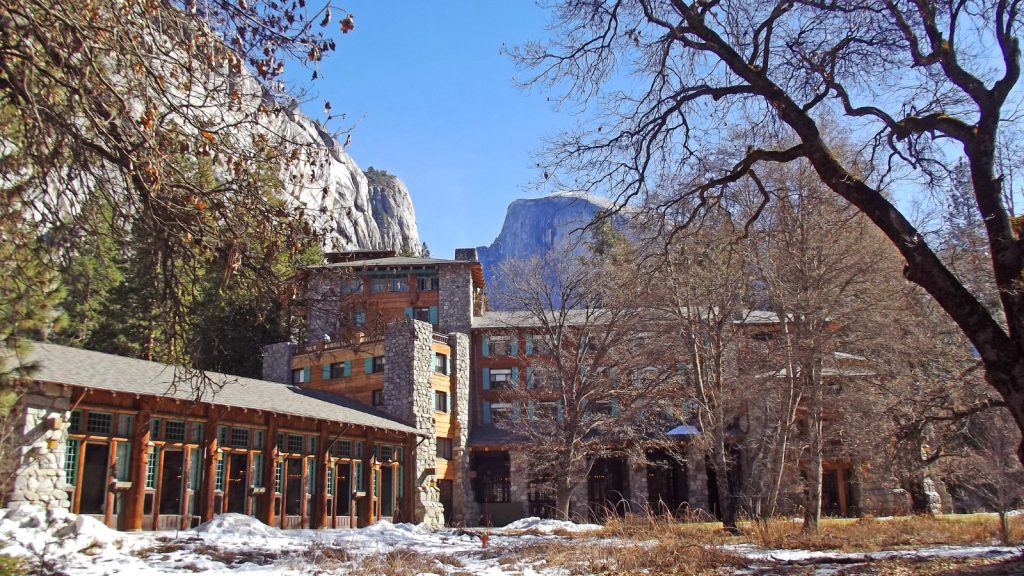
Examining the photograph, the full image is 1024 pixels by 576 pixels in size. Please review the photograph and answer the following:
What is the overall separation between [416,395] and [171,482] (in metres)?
13.1

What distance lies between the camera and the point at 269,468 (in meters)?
23.7

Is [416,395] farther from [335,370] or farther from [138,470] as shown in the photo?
[138,470]

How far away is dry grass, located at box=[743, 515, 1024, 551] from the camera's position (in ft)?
46.6

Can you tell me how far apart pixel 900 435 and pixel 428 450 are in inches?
970

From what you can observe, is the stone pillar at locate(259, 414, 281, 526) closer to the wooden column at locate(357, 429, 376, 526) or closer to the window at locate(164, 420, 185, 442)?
the window at locate(164, 420, 185, 442)

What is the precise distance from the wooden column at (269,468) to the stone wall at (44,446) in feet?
20.6

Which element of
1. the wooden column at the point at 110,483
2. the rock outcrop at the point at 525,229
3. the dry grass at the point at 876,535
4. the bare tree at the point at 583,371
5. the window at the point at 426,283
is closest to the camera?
the dry grass at the point at 876,535

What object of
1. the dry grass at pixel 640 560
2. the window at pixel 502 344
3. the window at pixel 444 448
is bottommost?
the dry grass at pixel 640 560

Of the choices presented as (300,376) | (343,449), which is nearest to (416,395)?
(343,449)

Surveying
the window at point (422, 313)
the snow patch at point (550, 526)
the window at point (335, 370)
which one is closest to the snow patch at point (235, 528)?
the snow patch at point (550, 526)

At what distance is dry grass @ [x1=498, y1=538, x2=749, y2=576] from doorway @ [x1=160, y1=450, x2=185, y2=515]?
495 inches

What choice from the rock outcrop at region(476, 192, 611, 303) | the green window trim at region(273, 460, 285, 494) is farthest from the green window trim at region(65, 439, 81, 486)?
the rock outcrop at region(476, 192, 611, 303)

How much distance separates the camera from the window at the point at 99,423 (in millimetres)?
18848

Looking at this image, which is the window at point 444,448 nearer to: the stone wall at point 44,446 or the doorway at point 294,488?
the doorway at point 294,488
